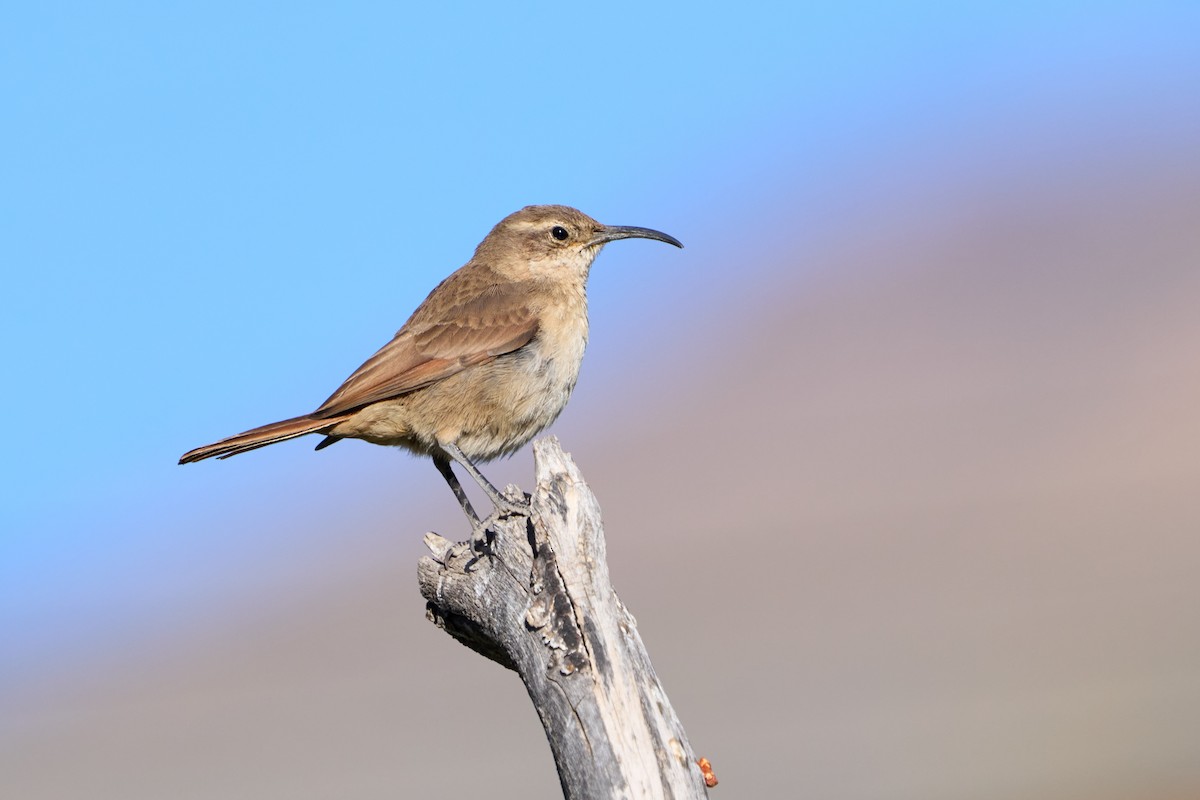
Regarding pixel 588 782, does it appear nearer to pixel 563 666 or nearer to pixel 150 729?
pixel 563 666

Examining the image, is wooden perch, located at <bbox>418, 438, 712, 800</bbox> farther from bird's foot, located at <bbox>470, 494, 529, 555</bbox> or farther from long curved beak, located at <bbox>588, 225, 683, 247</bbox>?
long curved beak, located at <bbox>588, 225, 683, 247</bbox>

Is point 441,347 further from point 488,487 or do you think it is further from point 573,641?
point 573,641

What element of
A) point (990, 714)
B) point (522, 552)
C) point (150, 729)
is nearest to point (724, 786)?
point (990, 714)

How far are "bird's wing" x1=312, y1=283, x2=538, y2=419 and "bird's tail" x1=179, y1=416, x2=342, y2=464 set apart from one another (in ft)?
0.42

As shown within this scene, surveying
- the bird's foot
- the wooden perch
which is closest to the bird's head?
the bird's foot

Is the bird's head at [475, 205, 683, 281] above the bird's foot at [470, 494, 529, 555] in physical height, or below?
above

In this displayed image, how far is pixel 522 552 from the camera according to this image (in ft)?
19.4

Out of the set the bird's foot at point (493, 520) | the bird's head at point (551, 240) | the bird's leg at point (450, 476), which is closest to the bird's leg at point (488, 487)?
the bird's foot at point (493, 520)

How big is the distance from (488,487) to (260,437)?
123cm

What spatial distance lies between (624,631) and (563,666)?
0.29 metres

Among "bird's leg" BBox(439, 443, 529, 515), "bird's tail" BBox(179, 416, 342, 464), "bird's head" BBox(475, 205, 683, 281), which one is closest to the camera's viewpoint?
"bird's leg" BBox(439, 443, 529, 515)

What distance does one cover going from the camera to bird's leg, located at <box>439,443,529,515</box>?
666cm

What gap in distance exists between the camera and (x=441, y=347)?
8.59 m

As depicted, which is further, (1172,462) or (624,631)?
(1172,462)
